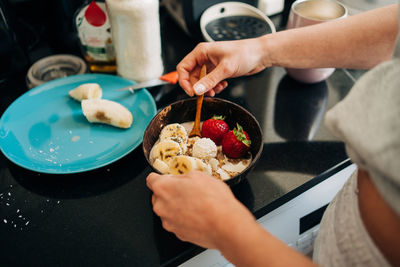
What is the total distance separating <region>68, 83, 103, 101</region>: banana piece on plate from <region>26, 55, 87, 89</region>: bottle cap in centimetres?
13

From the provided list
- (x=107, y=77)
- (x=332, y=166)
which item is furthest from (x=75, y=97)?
(x=332, y=166)

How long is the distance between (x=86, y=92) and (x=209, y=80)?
0.34 m

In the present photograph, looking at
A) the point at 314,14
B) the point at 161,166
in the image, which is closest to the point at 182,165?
the point at 161,166

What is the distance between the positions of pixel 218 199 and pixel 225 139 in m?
0.20

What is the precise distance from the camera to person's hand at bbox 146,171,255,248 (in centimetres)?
44

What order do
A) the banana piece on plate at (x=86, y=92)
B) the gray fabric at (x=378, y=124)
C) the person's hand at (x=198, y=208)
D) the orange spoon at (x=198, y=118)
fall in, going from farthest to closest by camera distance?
the banana piece on plate at (x=86, y=92)
the orange spoon at (x=198, y=118)
the person's hand at (x=198, y=208)
the gray fabric at (x=378, y=124)

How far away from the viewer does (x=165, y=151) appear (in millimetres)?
612

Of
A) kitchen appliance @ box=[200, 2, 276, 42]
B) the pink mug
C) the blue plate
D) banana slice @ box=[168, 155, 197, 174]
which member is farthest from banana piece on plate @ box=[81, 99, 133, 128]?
the pink mug

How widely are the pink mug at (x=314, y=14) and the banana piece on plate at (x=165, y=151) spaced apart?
46 cm

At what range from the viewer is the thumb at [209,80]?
25.9 inches

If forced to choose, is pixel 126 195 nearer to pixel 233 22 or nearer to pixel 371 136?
pixel 371 136

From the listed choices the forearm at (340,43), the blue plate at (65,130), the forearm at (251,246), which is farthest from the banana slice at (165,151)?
the forearm at (340,43)

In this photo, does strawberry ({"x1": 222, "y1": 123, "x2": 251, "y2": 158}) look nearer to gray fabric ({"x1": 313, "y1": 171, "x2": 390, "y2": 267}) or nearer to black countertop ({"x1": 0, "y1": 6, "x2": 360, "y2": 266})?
black countertop ({"x1": 0, "y1": 6, "x2": 360, "y2": 266})

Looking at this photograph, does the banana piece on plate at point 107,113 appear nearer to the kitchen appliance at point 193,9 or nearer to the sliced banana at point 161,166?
the sliced banana at point 161,166
